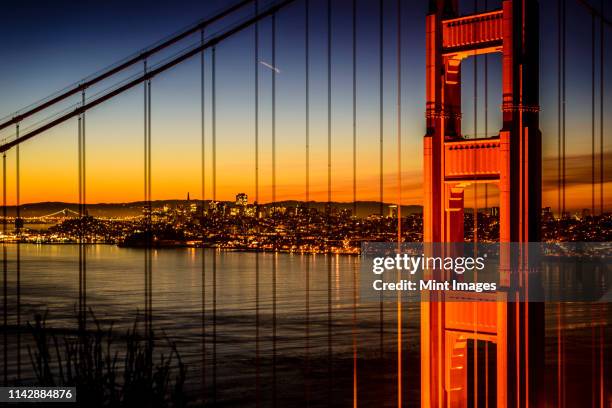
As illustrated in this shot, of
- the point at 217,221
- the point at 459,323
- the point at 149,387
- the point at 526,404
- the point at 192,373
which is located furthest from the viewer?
the point at 192,373

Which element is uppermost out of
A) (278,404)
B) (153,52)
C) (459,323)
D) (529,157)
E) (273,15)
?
(273,15)

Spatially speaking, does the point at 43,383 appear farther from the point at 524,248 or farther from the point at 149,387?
the point at 524,248

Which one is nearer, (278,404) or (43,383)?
(43,383)

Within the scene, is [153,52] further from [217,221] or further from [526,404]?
[217,221]

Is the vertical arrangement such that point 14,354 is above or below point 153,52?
below

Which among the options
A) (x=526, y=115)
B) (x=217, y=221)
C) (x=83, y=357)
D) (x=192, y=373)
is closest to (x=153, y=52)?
(x=526, y=115)

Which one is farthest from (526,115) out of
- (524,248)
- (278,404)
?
(278,404)

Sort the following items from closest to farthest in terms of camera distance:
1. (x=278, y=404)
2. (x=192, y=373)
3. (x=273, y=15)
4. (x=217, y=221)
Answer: (x=273, y=15) < (x=217, y=221) < (x=278, y=404) < (x=192, y=373)
